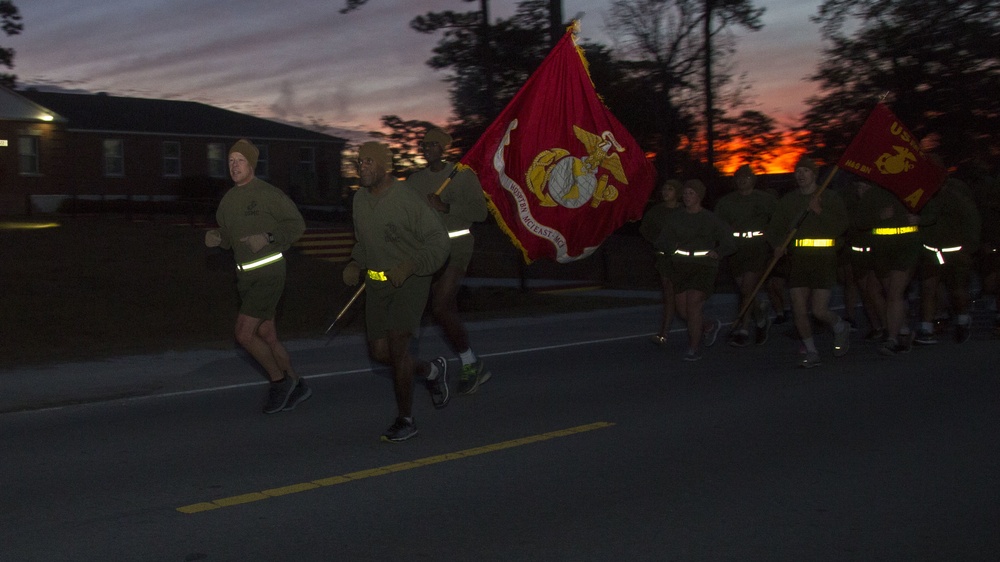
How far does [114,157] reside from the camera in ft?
156

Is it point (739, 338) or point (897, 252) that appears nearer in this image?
point (897, 252)

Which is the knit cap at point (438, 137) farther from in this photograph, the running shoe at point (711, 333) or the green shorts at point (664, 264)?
the running shoe at point (711, 333)

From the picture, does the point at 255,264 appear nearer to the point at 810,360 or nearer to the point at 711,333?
the point at 810,360

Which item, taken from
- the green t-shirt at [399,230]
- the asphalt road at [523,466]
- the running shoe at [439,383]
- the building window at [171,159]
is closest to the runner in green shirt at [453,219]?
the asphalt road at [523,466]

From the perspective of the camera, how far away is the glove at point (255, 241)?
8.47 metres

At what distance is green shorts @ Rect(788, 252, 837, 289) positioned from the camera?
10938mm

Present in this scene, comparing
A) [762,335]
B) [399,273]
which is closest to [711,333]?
[762,335]

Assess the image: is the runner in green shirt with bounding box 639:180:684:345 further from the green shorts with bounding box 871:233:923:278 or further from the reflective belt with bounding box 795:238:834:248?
the green shorts with bounding box 871:233:923:278

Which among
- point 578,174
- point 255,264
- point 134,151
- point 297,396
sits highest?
point 134,151

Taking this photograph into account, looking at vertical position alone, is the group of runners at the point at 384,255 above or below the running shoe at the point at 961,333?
above

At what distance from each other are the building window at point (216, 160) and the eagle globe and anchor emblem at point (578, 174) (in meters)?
40.3

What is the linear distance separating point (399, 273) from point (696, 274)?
5414 millimetres

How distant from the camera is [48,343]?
44.4 feet

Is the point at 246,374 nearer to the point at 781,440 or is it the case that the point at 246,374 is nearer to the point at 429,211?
the point at 429,211
